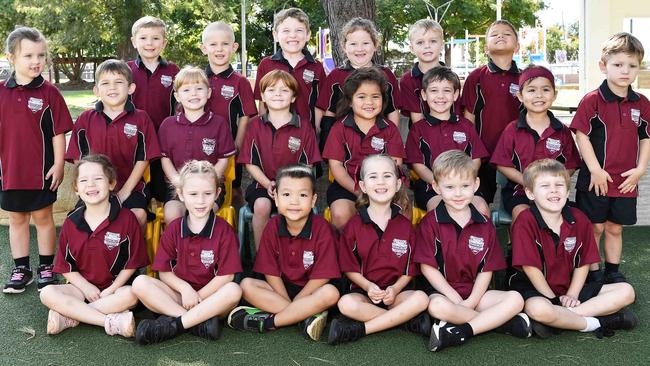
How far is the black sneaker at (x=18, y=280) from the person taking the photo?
3.85 m

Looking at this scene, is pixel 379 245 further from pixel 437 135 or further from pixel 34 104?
pixel 34 104

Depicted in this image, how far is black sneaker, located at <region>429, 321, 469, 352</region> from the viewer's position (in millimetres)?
2977

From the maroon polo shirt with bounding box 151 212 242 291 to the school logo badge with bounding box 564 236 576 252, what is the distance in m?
1.66

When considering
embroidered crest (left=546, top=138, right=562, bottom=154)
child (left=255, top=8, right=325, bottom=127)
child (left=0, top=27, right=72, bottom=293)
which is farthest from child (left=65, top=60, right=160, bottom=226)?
embroidered crest (left=546, top=138, right=562, bottom=154)

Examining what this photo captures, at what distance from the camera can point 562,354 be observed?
2934 mm

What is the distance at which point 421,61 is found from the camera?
4.55 meters

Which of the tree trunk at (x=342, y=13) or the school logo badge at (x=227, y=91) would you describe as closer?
the school logo badge at (x=227, y=91)

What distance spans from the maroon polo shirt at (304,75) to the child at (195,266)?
1192 millimetres

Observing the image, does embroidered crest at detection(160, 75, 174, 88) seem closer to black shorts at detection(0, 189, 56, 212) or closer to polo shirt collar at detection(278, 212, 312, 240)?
black shorts at detection(0, 189, 56, 212)

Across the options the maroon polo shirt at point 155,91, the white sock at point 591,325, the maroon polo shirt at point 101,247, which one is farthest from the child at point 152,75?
the white sock at point 591,325

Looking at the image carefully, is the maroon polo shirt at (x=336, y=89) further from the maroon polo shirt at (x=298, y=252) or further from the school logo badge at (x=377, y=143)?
the maroon polo shirt at (x=298, y=252)

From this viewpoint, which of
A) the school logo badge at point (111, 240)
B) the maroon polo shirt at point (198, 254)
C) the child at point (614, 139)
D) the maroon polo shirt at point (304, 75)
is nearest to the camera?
the maroon polo shirt at point (198, 254)

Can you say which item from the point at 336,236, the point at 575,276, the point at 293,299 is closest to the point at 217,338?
the point at 293,299

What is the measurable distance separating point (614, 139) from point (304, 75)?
2011 mm
